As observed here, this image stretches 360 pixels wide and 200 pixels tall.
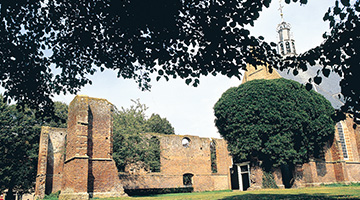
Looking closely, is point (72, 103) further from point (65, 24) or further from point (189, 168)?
point (189, 168)

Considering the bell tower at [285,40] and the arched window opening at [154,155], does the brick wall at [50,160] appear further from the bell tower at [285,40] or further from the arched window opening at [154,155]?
the bell tower at [285,40]

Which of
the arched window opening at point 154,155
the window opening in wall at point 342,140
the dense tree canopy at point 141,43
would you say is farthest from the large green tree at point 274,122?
the dense tree canopy at point 141,43

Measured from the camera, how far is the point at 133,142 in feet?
74.6

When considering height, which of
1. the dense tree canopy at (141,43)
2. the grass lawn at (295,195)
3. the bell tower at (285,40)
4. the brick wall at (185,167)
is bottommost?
the grass lawn at (295,195)

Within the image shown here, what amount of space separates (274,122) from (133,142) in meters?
12.1

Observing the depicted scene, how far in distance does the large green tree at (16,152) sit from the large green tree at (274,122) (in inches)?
608

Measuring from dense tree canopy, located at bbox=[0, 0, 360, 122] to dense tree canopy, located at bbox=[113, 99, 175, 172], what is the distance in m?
14.3

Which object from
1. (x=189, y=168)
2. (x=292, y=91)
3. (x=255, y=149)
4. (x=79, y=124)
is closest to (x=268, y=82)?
(x=292, y=91)

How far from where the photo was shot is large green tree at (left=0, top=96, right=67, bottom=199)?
76.1 ft

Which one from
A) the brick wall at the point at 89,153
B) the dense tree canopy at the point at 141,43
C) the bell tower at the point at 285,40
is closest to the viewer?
the dense tree canopy at the point at 141,43

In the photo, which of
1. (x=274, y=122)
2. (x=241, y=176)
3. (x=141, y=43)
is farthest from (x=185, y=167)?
(x=141, y=43)

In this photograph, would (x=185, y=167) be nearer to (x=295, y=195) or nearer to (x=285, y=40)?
(x=295, y=195)

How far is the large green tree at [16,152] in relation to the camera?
23.2m

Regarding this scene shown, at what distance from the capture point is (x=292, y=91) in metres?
23.7
